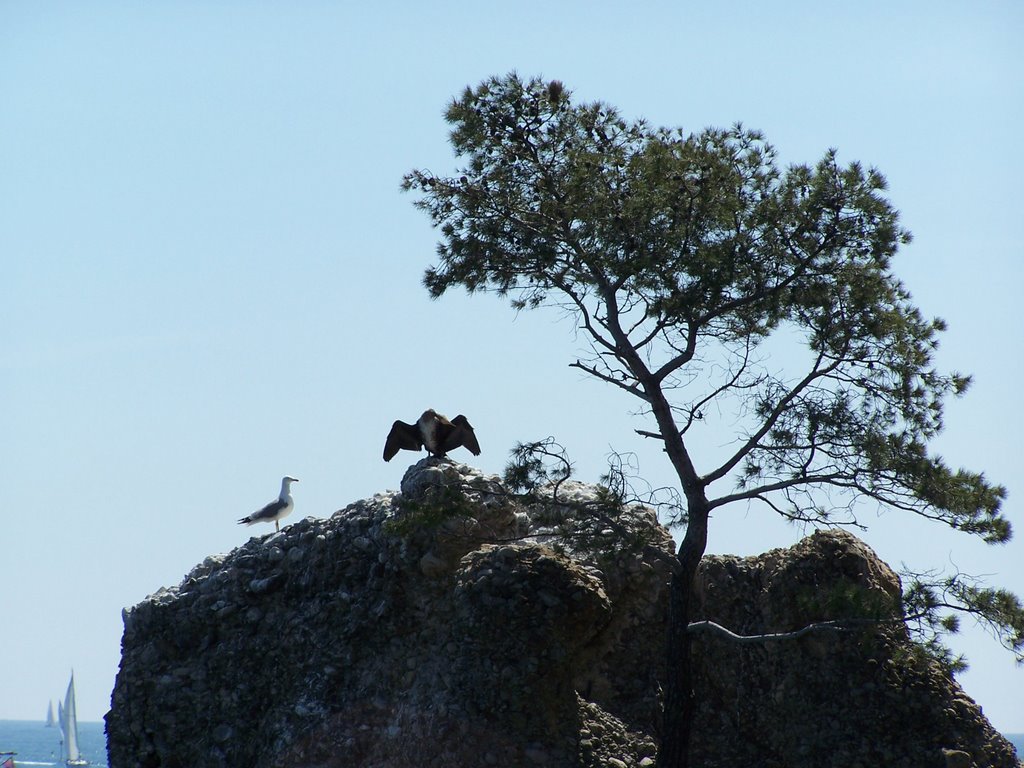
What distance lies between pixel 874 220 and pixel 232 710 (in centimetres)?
1024

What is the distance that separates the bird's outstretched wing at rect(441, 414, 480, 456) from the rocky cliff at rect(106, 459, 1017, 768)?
28.3 inches

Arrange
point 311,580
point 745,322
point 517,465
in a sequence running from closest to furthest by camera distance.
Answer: point 517,465
point 745,322
point 311,580

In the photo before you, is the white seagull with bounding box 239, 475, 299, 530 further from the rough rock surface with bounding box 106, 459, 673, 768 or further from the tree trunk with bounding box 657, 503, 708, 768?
the tree trunk with bounding box 657, 503, 708, 768

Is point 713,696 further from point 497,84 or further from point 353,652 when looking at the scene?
point 497,84

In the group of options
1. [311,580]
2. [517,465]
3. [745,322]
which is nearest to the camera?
[517,465]

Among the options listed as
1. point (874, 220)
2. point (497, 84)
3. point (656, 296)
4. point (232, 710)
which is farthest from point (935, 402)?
point (232, 710)

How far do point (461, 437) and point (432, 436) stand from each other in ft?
1.46

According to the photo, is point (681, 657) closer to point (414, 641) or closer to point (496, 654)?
point (496, 654)

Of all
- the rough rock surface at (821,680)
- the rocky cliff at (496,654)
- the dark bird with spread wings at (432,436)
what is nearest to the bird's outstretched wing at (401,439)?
the dark bird with spread wings at (432,436)

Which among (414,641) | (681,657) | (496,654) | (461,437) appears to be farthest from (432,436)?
(681,657)

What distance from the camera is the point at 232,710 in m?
17.6

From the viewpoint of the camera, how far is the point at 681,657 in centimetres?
1606

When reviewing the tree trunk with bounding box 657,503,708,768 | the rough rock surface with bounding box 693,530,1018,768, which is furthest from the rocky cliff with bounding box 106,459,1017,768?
the tree trunk with bounding box 657,503,708,768

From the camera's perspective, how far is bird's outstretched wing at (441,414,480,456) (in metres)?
18.7
